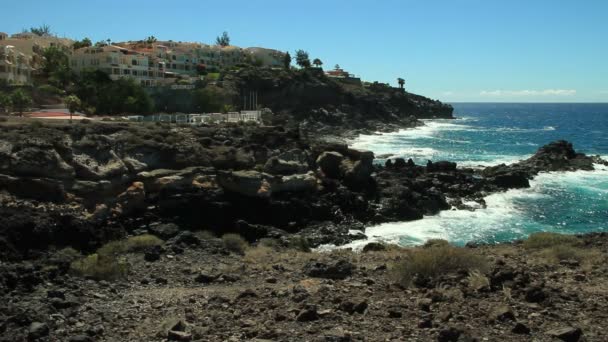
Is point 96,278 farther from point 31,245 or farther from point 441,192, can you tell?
point 441,192

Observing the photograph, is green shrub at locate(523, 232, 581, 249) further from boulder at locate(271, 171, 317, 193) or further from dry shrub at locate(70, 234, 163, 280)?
dry shrub at locate(70, 234, 163, 280)

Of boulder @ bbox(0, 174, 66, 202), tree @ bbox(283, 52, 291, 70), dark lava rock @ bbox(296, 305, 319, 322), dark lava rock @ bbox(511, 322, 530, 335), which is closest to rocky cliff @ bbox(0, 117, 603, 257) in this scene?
boulder @ bbox(0, 174, 66, 202)

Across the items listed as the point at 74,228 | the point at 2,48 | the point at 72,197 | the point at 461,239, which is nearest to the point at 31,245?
the point at 74,228

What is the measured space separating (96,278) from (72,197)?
33.5 ft

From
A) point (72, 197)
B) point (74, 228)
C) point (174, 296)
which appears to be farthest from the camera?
point (72, 197)

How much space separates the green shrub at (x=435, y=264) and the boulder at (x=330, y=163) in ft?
71.2

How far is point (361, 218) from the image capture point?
33.9 meters

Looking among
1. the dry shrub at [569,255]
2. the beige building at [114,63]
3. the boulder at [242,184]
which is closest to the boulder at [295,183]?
the boulder at [242,184]

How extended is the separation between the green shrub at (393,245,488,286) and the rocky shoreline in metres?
0.77

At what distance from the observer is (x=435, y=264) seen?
15.6m

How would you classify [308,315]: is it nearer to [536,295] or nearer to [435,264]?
[435,264]

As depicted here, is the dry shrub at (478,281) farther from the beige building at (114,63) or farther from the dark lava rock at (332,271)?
the beige building at (114,63)

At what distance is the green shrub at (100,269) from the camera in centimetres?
1761

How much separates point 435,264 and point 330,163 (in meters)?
22.8
